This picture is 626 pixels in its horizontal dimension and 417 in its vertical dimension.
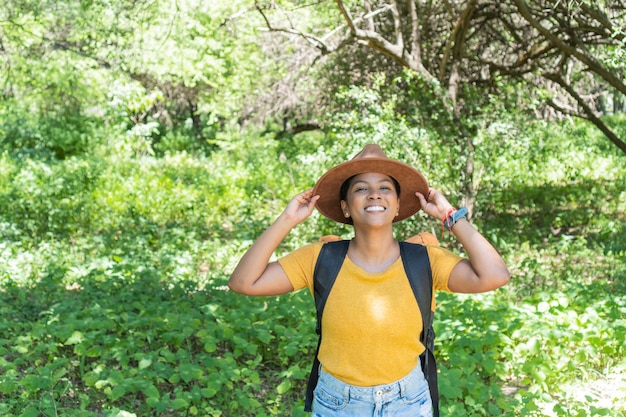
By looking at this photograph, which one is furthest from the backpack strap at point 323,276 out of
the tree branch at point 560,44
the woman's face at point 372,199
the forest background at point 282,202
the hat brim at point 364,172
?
the tree branch at point 560,44

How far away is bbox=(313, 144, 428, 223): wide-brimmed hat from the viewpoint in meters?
2.47

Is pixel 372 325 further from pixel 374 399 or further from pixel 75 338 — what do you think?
pixel 75 338

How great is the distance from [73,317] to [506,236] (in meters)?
5.88

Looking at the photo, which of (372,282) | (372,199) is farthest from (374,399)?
(372,199)

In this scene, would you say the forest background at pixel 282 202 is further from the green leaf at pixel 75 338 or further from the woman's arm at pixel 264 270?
the woman's arm at pixel 264 270

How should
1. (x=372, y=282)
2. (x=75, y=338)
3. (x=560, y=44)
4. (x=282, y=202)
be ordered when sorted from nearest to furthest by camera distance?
(x=372, y=282), (x=75, y=338), (x=560, y=44), (x=282, y=202)

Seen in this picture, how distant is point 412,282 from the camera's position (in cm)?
Result: 237

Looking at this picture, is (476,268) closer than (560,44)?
Yes

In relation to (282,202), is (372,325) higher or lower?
lower

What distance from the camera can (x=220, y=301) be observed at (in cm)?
598

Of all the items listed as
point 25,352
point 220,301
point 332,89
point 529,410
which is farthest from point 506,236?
point 25,352

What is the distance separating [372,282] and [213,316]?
3.36 m

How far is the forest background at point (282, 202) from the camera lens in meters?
4.66

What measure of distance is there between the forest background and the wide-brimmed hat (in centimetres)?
151
